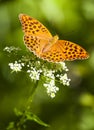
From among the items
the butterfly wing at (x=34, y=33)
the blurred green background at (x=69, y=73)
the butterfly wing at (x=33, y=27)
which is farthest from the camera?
the blurred green background at (x=69, y=73)

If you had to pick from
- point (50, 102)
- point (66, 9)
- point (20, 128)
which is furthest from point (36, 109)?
point (20, 128)

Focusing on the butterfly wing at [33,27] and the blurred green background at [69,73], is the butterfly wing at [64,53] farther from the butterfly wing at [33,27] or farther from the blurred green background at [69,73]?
the blurred green background at [69,73]

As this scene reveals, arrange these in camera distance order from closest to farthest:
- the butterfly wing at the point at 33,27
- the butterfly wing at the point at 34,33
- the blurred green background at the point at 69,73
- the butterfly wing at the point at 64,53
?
the butterfly wing at the point at 64,53
the butterfly wing at the point at 34,33
the butterfly wing at the point at 33,27
the blurred green background at the point at 69,73

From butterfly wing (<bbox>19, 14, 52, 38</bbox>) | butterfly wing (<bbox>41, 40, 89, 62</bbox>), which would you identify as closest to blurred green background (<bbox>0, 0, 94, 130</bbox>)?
butterfly wing (<bbox>19, 14, 52, 38</bbox>)

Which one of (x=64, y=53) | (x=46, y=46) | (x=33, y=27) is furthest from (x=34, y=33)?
(x=64, y=53)

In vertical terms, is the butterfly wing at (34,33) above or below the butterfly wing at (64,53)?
above

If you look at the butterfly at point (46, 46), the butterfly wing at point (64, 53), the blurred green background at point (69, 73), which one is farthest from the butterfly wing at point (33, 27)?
the blurred green background at point (69, 73)
